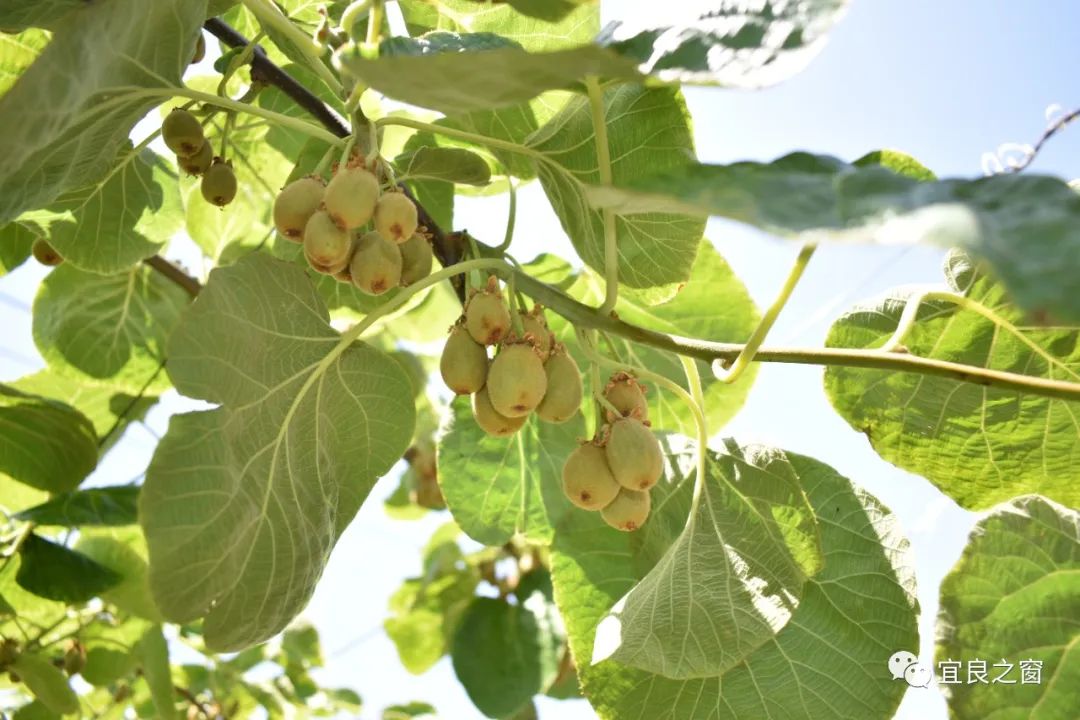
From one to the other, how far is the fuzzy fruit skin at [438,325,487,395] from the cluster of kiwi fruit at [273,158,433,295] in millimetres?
78

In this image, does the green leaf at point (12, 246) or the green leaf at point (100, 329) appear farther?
the green leaf at point (100, 329)

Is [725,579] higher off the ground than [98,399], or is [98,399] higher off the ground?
[98,399]

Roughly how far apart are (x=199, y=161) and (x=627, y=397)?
1.79ft

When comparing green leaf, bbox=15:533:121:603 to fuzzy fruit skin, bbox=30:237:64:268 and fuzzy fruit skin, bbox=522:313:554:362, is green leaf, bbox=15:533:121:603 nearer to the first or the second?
fuzzy fruit skin, bbox=30:237:64:268

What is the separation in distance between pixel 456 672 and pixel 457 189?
992 millimetres

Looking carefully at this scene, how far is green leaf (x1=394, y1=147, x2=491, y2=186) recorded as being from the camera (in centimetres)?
105

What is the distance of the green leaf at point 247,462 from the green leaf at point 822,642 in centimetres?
37

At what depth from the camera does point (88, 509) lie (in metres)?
1.41

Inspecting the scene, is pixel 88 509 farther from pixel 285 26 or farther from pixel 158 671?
pixel 285 26

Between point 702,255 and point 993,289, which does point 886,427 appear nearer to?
point 993,289

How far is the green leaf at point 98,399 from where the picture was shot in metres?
1.83

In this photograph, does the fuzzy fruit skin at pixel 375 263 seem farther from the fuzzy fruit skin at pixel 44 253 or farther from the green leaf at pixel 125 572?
the green leaf at pixel 125 572

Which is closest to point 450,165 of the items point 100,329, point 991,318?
point 991,318

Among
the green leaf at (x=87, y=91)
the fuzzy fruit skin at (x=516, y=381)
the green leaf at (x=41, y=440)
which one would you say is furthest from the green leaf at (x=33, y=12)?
the green leaf at (x=41, y=440)
